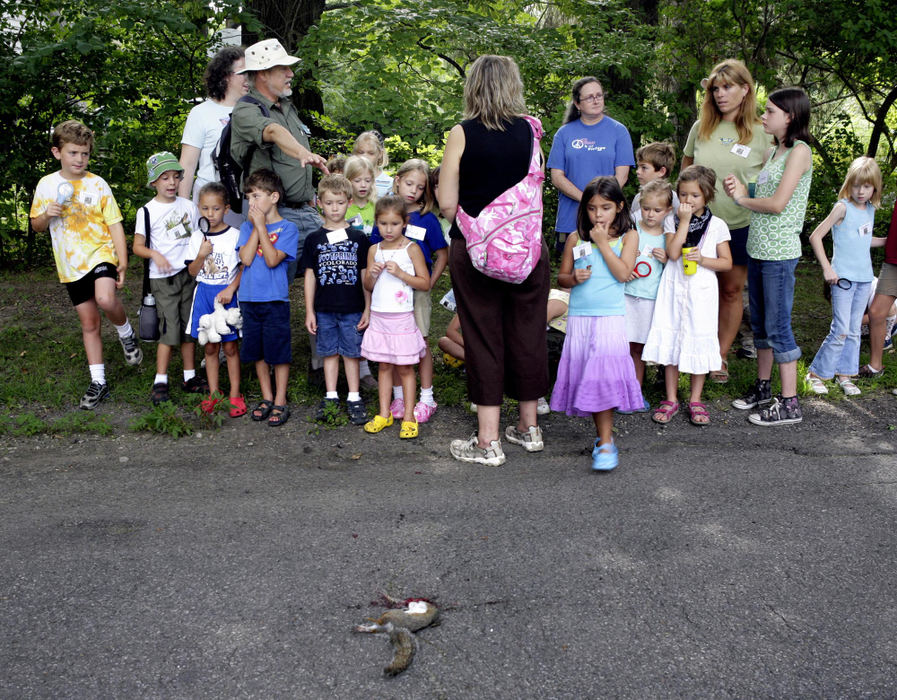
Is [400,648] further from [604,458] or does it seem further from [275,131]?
[275,131]

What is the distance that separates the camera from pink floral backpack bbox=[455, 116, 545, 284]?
412 centimetres

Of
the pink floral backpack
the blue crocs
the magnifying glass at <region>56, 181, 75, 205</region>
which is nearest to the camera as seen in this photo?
the pink floral backpack

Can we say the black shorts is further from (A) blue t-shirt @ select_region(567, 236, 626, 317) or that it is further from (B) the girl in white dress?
(B) the girl in white dress

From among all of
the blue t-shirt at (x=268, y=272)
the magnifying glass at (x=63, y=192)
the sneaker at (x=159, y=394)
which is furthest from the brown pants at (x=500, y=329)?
the magnifying glass at (x=63, y=192)

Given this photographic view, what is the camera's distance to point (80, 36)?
689cm

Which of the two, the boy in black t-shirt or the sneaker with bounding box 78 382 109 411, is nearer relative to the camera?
the boy in black t-shirt

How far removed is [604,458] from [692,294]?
140cm

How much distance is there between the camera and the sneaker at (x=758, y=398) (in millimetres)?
5484

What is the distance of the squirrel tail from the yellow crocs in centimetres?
214

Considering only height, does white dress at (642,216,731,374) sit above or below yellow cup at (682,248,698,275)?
below

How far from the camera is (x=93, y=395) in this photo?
18.0ft

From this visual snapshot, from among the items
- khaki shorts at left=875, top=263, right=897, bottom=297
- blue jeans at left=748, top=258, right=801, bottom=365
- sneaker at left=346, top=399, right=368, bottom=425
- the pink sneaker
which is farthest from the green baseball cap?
khaki shorts at left=875, top=263, right=897, bottom=297

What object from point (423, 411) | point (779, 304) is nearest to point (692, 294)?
point (779, 304)

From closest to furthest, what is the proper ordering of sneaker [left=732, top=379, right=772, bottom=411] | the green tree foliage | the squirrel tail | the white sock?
the squirrel tail < sneaker [left=732, top=379, right=772, bottom=411] < the white sock < the green tree foliage
